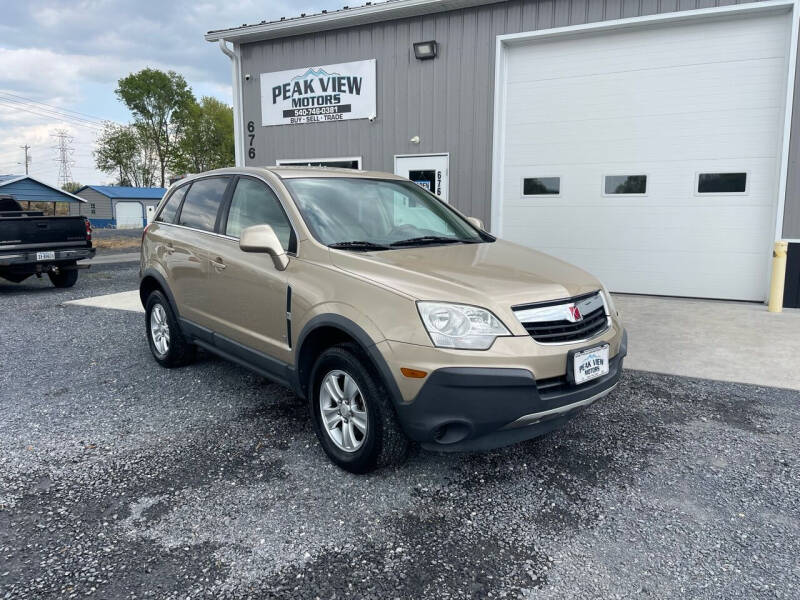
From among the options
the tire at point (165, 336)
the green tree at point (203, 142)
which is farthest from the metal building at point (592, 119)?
the green tree at point (203, 142)

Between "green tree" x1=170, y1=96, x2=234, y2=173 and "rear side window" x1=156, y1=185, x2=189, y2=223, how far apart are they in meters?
59.1

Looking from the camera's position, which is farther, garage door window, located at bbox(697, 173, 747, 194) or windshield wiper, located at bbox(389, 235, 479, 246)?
garage door window, located at bbox(697, 173, 747, 194)

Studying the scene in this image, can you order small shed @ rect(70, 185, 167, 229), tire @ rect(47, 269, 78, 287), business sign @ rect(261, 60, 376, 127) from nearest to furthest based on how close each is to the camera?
1. business sign @ rect(261, 60, 376, 127)
2. tire @ rect(47, 269, 78, 287)
3. small shed @ rect(70, 185, 167, 229)

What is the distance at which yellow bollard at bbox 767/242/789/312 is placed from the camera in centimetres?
742

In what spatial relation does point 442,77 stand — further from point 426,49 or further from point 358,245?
point 358,245

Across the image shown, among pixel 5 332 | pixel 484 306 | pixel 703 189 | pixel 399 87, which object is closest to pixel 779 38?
pixel 703 189

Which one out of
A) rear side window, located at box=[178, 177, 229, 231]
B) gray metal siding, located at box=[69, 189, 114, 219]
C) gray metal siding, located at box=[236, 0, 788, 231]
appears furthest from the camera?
gray metal siding, located at box=[69, 189, 114, 219]

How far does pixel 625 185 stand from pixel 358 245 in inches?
261

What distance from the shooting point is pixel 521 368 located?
2598 mm

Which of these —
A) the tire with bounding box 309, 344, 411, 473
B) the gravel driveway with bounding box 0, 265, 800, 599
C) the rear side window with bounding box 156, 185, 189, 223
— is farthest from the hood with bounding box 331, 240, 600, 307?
the rear side window with bounding box 156, 185, 189, 223

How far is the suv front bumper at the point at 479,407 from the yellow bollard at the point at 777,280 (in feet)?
20.7

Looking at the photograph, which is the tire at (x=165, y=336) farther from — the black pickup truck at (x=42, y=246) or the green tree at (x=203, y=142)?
the green tree at (x=203, y=142)

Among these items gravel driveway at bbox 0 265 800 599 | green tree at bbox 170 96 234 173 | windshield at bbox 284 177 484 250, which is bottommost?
gravel driveway at bbox 0 265 800 599

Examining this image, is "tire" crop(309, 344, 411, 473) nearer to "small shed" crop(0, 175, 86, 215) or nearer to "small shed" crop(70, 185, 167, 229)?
"small shed" crop(0, 175, 86, 215)
